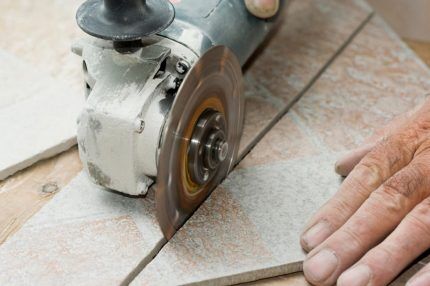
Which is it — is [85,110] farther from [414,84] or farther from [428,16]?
[428,16]

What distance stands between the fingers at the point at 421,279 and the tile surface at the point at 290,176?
0.28 metres

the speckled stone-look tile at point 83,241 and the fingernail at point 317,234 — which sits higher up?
the fingernail at point 317,234

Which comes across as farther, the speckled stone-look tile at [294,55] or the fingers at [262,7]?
the speckled stone-look tile at [294,55]

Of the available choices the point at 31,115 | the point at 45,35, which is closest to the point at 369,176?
the point at 31,115

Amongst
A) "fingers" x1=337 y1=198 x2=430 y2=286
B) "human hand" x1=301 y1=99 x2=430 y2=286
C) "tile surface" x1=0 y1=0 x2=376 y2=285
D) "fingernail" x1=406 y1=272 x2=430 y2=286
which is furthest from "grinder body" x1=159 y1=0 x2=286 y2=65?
"fingernail" x1=406 y1=272 x2=430 y2=286

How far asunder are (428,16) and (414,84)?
541 millimetres

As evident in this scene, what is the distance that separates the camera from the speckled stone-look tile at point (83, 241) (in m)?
1.69

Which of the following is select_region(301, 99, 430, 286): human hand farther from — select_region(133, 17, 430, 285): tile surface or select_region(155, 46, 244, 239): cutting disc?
select_region(155, 46, 244, 239): cutting disc

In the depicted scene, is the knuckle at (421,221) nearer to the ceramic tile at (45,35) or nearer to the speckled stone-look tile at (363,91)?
the speckled stone-look tile at (363,91)

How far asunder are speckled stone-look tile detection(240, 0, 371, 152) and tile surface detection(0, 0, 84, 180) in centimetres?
56

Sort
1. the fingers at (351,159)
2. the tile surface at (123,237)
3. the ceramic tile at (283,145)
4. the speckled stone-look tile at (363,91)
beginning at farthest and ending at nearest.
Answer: the speckled stone-look tile at (363,91)
the ceramic tile at (283,145)
the fingers at (351,159)
the tile surface at (123,237)

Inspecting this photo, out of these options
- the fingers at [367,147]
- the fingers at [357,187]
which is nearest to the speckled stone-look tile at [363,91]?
the fingers at [367,147]

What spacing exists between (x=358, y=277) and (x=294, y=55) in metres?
1.10

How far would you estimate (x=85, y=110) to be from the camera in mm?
1657
